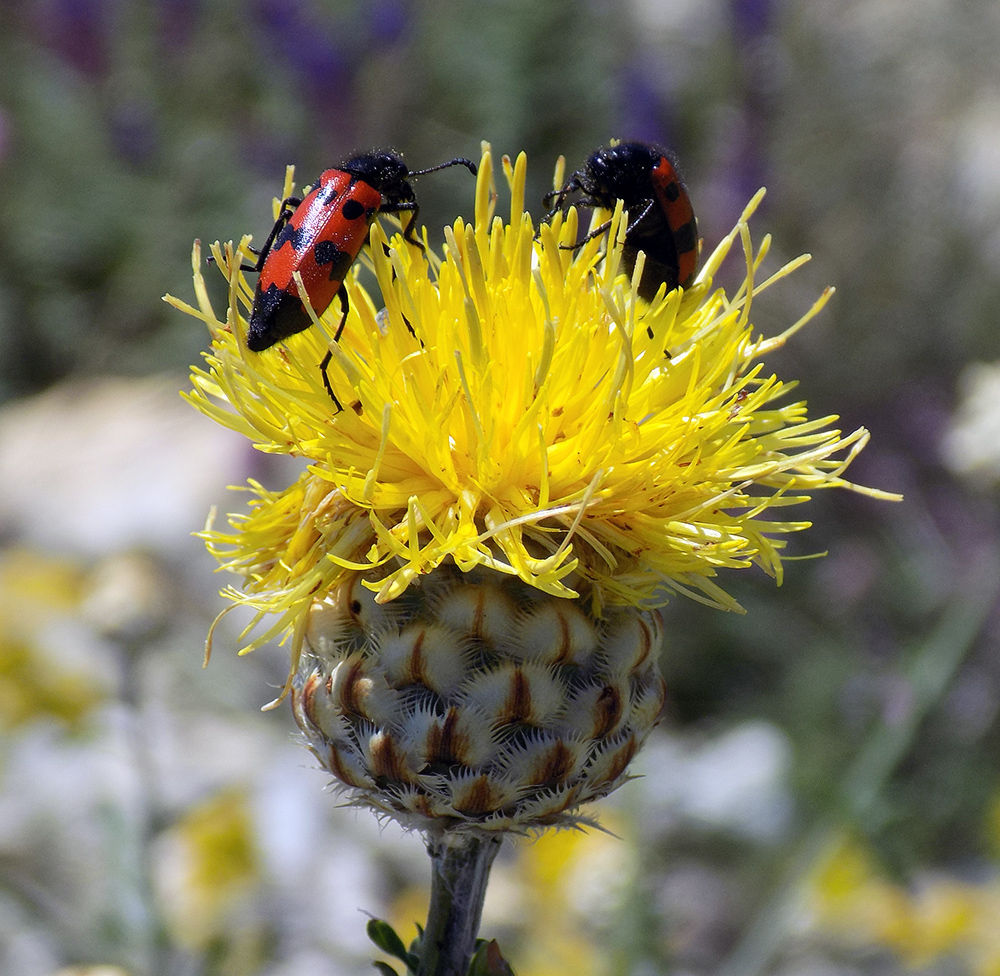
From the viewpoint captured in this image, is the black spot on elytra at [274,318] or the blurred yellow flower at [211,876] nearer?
the black spot on elytra at [274,318]

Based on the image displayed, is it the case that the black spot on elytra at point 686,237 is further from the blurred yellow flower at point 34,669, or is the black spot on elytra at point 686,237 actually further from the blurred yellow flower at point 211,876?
the blurred yellow flower at point 34,669

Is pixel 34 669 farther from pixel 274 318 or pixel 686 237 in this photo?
pixel 686 237

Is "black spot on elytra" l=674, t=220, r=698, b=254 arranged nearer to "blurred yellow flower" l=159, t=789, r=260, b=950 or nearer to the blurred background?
the blurred background

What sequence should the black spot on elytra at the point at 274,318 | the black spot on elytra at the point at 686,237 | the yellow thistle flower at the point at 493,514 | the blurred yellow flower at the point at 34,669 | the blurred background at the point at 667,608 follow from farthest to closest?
the blurred yellow flower at the point at 34,669, the blurred background at the point at 667,608, the black spot on elytra at the point at 686,237, the black spot on elytra at the point at 274,318, the yellow thistle flower at the point at 493,514

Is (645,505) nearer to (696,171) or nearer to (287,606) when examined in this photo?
(287,606)

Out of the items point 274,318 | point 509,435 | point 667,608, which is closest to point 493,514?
point 509,435

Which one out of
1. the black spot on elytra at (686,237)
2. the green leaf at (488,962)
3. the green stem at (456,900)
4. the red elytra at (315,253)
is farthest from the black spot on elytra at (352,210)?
the green leaf at (488,962)

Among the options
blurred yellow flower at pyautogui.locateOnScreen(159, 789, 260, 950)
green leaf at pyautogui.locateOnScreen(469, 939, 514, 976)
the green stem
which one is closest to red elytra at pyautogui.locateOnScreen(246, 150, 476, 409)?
the green stem
